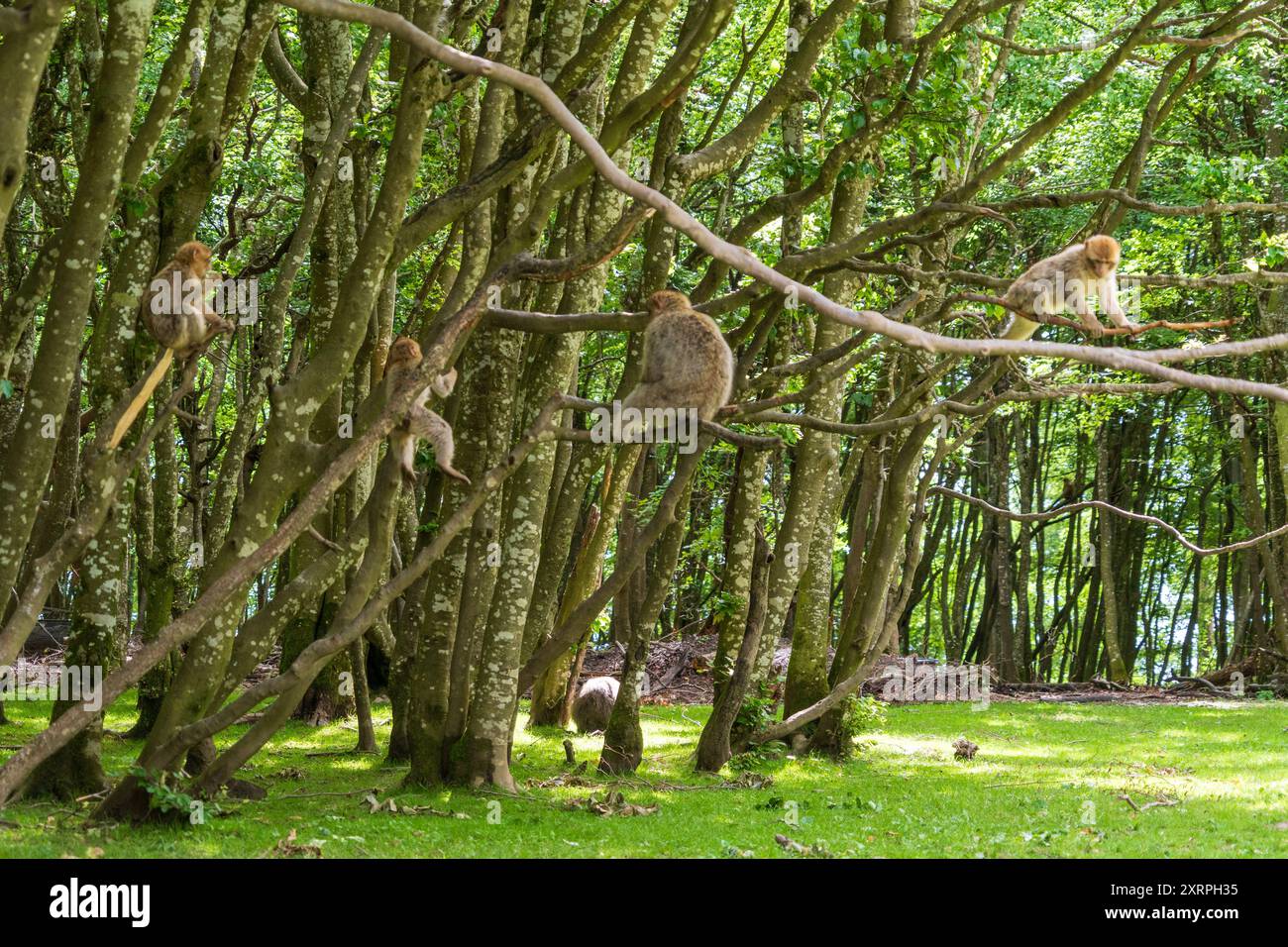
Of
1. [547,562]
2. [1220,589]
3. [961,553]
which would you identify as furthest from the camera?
[961,553]

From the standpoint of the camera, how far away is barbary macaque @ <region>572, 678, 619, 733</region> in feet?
47.8

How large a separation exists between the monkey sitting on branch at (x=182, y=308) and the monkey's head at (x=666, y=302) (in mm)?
2624

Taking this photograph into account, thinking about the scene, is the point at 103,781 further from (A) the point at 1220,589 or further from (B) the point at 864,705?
(A) the point at 1220,589

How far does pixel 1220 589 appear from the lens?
28469 mm

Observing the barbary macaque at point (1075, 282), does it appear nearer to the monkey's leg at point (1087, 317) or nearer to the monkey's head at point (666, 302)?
the monkey's leg at point (1087, 317)

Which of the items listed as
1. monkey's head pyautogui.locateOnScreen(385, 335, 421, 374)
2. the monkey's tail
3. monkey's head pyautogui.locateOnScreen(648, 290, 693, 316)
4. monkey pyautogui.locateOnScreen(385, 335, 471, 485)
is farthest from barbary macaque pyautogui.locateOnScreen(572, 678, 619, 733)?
monkey's head pyautogui.locateOnScreen(648, 290, 693, 316)

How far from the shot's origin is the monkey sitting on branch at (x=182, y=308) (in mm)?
7127

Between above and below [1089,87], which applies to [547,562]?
below

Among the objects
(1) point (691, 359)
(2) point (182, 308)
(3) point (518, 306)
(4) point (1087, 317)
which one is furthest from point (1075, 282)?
(2) point (182, 308)

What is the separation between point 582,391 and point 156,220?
15195mm

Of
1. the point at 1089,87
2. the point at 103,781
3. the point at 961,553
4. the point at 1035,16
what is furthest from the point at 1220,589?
the point at 103,781

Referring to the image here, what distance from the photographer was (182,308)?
7.25m

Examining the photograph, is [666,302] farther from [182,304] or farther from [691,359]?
[182,304]

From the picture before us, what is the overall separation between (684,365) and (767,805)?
4.05 meters
